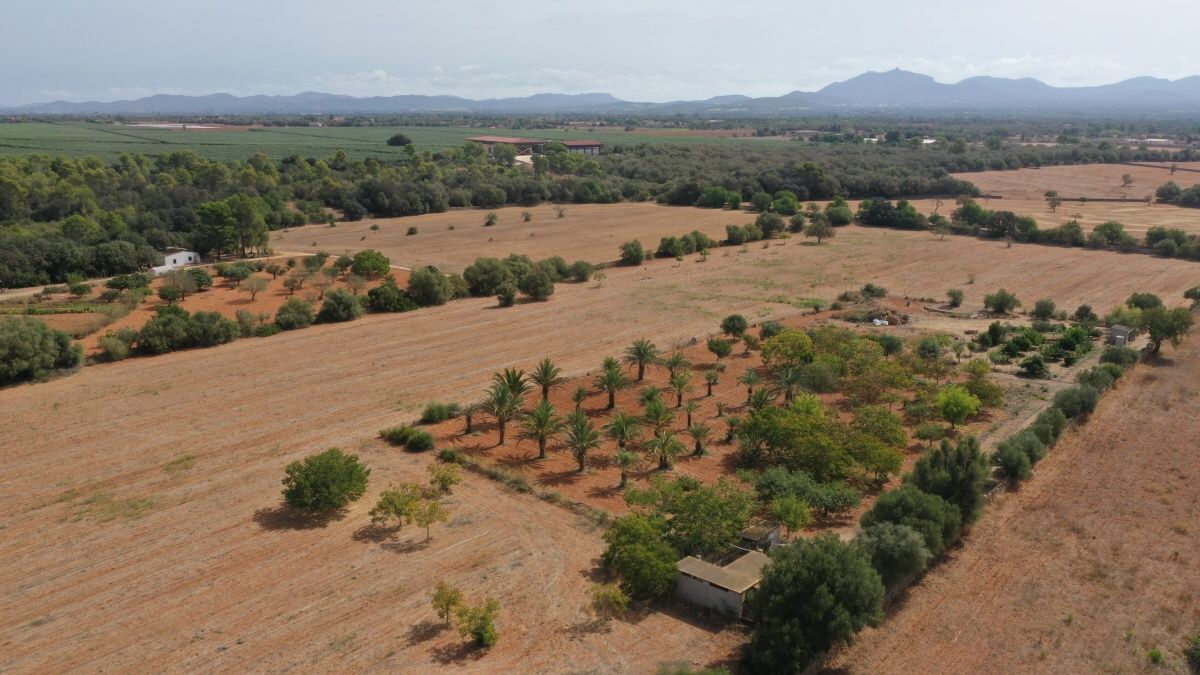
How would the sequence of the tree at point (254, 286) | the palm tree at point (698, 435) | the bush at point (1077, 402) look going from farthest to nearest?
the tree at point (254, 286), the bush at point (1077, 402), the palm tree at point (698, 435)

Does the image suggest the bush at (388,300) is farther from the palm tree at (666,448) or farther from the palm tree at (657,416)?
the palm tree at (666,448)

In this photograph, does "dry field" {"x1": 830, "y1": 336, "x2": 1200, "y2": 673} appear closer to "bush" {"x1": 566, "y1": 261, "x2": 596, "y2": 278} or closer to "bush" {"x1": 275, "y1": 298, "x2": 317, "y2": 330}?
"bush" {"x1": 566, "y1": 261, "x2": 596, "y2": 278}

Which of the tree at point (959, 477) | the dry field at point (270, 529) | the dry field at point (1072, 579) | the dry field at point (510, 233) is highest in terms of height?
the tree at point (959, 477)

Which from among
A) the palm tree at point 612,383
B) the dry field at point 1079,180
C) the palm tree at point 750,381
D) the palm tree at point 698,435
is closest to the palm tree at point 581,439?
the palm tree at point 698,435

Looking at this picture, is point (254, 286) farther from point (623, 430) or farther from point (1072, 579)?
point (1072, 579)

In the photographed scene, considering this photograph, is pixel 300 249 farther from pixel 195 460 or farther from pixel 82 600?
pixel 82 600

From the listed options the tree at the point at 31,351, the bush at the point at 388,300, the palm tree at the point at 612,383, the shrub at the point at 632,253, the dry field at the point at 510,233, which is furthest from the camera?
the dry field at the point at 510,233

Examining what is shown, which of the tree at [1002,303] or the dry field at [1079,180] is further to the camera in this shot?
the dry field at [1079,180]

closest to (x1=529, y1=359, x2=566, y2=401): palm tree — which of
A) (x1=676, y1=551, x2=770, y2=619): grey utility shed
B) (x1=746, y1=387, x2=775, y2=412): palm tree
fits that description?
(x1=746, y1=387, x2=775, y2=412): palm tree
